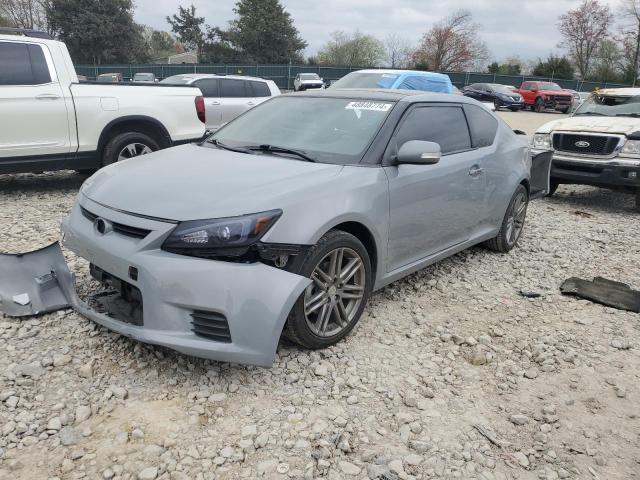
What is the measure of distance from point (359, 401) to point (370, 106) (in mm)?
2135

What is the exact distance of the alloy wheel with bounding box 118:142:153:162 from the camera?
6844 mm

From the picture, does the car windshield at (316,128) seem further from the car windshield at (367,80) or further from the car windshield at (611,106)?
the car windshield at (367,80)

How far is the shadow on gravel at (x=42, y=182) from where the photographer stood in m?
7.07

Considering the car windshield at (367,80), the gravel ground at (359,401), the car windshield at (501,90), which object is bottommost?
the gravel ground at (359,401)

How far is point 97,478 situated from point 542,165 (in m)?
5.88

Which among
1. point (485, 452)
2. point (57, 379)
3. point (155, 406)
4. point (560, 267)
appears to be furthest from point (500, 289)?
point (57, 379)

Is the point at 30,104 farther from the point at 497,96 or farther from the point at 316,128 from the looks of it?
the point at 497,96

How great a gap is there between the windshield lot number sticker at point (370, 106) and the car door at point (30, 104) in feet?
13.4

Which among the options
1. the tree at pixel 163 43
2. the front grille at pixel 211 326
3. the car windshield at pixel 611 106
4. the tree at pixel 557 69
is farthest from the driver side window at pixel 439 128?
the tree at pixel 163 43

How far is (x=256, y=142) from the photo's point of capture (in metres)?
3.89

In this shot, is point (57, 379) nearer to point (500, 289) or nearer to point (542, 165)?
point (500, 289)

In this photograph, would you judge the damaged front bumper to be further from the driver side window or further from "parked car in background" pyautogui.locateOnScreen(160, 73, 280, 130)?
"parked car in background" pyautogui.locateOnScreen(160, 73, 280, 130)

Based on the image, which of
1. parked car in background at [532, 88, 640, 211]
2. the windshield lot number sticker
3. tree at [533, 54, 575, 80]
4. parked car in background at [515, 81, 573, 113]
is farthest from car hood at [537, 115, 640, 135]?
tree at [533, 54, 575, 80]

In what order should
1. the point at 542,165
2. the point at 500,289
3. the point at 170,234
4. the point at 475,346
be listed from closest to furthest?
the point at 170,234 < the point at 475,346 < the point at 500,289 < the point at 542,165
